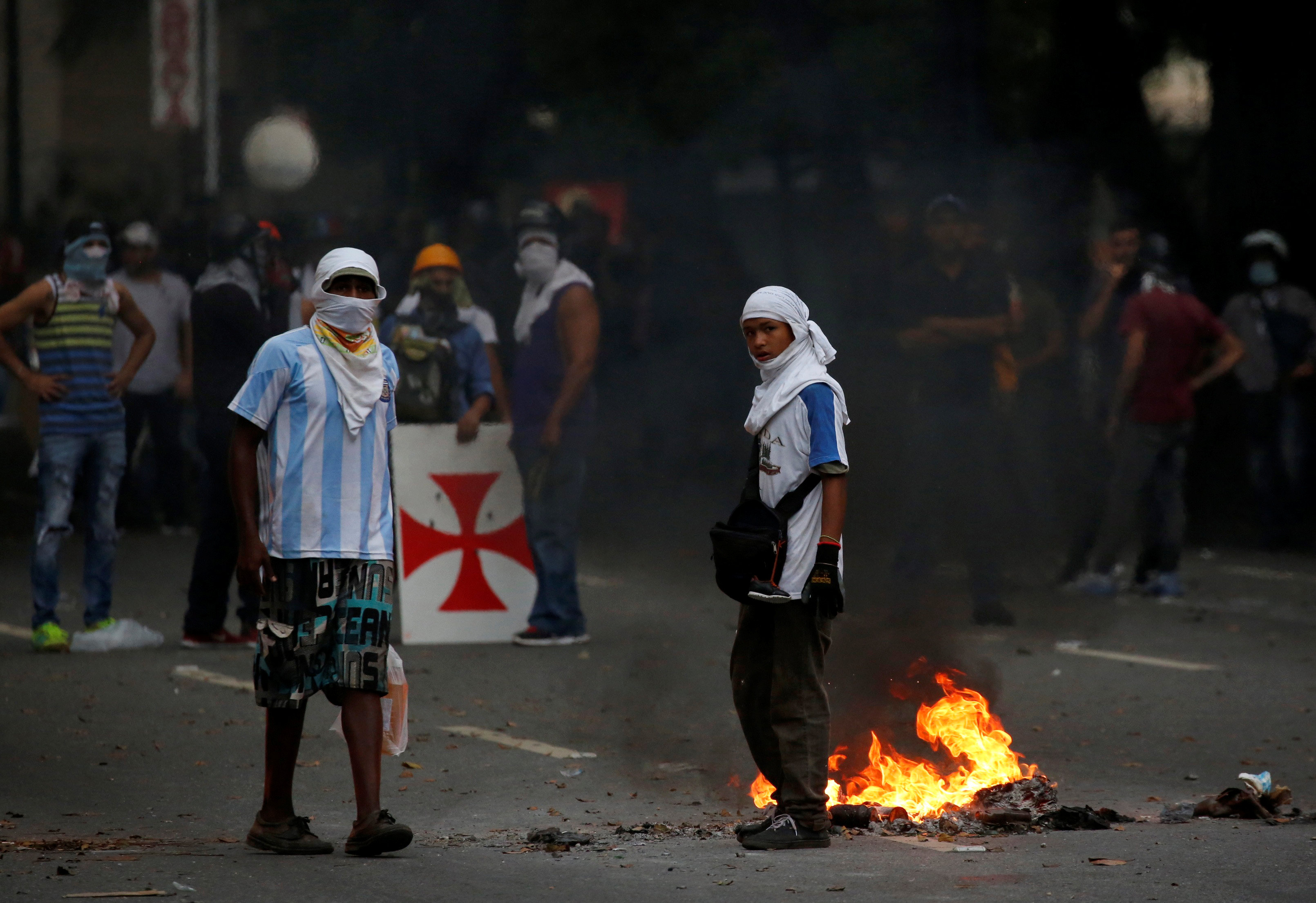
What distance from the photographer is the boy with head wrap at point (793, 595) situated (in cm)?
495

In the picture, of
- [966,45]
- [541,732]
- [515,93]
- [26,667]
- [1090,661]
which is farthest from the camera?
[515,93]

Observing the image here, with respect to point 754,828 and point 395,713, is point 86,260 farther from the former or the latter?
point 754,828

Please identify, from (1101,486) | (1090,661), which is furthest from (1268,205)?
(1090,661)

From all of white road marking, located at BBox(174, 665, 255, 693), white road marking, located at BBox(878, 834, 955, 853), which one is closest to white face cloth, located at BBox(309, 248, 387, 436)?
white road marking, located at BBox(878, 834, 955, 853)

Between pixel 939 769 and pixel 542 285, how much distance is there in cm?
354

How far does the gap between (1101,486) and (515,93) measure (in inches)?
265

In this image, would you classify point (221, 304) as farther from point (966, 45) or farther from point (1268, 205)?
point (1268, 205)

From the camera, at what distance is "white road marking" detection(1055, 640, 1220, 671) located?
321 inches

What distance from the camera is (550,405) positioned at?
839 cm

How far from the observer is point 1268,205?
48.1 ft

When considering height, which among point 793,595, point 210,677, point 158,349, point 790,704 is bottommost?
point 210,677

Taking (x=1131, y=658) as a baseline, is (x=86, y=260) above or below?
above

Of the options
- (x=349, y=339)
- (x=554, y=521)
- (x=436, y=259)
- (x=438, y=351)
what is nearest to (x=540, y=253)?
(x=436, y=259)

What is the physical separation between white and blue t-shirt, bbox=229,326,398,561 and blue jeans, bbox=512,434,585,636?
343cm
